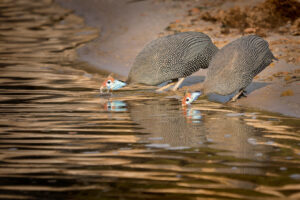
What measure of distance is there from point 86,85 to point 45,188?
21.4 ft

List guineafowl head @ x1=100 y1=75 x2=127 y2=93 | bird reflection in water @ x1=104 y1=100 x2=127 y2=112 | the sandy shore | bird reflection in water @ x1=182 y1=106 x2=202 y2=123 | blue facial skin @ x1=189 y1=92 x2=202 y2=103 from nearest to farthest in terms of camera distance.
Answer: bird reflection in water @ x1=182 y1=106 x2=202 y2=123 → bird reflection in water @ x1=104 y1=100 x2=127 y2=112 → blue facial skin @ x1=189 y1=92 x2=202 y2=103 → the sandy shore → guineafowl head @ x1=100 y1=75 x2=127 y2=93

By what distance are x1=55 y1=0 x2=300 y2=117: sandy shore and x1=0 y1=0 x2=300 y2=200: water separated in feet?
3.12

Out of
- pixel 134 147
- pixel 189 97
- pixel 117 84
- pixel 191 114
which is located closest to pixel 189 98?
pixel 189 97

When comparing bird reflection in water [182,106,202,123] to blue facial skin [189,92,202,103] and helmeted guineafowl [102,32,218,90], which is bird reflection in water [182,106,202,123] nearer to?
blue facial skin [189,92,202,103]

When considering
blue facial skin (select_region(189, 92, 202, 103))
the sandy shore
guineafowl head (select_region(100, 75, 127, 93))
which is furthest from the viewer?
guineafowl head (select_region(100, 75, 127, 93))

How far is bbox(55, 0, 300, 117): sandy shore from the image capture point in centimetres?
954

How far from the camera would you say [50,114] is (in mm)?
8258

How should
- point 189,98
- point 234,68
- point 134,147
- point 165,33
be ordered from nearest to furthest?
1. point 134,147
2. point 234,68
3. point 189,98
4. point 165,33

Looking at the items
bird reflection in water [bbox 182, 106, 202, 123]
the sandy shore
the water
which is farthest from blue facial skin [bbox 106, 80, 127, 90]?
the sandy shore

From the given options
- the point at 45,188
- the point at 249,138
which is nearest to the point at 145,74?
the point at 249,138

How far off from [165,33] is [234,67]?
6.94m

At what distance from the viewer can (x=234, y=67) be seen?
9.02 metres

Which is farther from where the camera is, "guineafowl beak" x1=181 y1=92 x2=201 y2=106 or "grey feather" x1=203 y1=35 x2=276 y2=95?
"guineafowl beak" x1=181 y1=92 x2=201 y2=106

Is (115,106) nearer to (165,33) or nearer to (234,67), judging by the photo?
(234,67)
